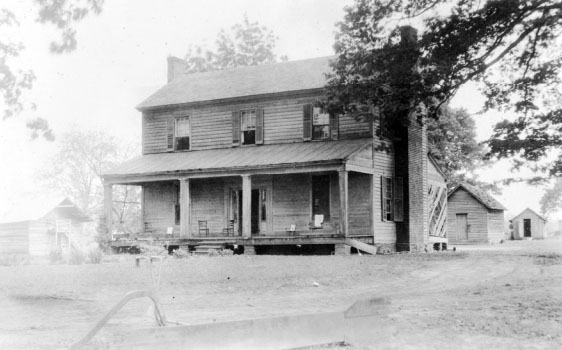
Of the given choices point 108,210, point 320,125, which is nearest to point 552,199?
point 320,125

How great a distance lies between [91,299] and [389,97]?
8.69 meters

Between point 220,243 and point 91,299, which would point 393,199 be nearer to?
point 220,243

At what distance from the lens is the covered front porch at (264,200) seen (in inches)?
835

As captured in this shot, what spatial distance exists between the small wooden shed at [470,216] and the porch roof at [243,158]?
68.8 ft

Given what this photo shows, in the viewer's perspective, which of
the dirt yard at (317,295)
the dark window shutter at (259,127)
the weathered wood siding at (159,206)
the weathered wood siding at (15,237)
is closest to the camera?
the dirt yard at (317,295)

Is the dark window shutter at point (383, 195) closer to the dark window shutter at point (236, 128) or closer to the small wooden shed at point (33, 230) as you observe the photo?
the dark window shutter at point (236, 128)

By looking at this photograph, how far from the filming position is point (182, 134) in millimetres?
26516

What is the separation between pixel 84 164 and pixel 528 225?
3613 centimetres

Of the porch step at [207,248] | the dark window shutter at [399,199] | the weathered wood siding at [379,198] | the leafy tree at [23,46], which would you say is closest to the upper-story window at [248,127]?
the porch step at [207,248]

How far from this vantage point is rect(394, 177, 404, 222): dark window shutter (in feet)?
78.6

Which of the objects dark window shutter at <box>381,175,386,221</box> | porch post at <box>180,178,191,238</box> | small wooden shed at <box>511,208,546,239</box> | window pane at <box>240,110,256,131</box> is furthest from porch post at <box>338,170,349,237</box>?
small wooden shed at <box>511,208,546,239</box>

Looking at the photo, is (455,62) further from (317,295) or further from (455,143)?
(455,143)

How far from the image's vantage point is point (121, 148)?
5188 cm

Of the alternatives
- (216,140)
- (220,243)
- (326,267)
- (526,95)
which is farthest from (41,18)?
(216,140)
